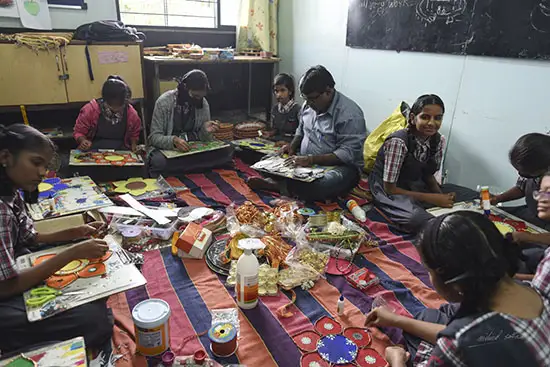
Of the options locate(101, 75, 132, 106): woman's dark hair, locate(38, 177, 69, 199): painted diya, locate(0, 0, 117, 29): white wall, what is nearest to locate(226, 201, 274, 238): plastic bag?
locate(38, 177, 69, 199): painted diya

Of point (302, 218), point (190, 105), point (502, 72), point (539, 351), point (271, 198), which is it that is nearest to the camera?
point (539, 351)

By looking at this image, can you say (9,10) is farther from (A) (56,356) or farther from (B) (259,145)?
(A) (56,356)

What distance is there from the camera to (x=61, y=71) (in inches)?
128

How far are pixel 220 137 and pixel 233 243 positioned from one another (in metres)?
2.18

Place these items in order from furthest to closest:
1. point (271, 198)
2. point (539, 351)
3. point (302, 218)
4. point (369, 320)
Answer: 1. point (271, 198)
2. point (302, 218)
3. point (369, 320)
4. point (539, 351)

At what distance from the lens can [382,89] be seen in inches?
133

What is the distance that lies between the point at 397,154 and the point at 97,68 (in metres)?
2.68

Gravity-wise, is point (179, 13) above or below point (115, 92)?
above

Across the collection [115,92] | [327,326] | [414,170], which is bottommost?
[327,326]

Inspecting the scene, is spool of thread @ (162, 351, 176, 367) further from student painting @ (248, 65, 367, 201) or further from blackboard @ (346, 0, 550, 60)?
blackboard @ (346, 0, 550, 60)

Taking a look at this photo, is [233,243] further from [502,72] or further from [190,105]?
[502,72]

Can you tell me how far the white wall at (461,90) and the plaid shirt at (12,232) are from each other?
107 inches

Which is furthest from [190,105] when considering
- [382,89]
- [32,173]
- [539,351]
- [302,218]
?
[539,351]

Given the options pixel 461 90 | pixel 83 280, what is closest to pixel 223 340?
pixel 83 280
